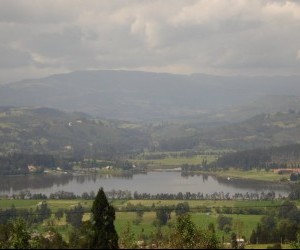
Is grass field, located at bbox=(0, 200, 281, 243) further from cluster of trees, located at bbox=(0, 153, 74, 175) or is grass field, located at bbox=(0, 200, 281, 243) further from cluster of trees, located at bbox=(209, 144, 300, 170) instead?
cluster of trees, located at bbox=(209, 144, 300, 170)

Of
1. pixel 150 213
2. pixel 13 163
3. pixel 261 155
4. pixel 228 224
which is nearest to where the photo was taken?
pixel 228 224

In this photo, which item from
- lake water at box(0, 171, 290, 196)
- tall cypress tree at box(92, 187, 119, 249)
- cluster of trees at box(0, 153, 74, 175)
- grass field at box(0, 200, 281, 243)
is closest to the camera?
tall cypress tree at box(92, 187, 119, 249)

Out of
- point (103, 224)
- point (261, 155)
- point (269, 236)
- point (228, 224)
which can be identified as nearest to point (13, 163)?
point (261, 155)

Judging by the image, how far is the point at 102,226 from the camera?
42.2m

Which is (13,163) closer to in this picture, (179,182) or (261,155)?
(179,182)

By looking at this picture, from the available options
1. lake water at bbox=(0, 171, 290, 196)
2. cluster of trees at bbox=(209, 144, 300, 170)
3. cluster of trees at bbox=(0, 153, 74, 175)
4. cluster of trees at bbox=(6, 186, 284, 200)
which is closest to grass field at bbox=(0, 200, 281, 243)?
cluster of trees at bbox=(6, 186, 284, 200)

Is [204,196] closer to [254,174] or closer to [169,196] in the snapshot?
[169,196]

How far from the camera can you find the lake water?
133875 millimetres

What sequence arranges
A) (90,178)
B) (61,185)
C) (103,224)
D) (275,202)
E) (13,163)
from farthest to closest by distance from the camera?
1. (13,163)
2. (90,178)
3. (61,185)
4. (275,202)
5. (103,224)

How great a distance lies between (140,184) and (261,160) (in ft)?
193

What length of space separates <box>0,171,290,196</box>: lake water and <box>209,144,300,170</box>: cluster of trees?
71.0 ft

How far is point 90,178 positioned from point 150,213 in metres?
71.5

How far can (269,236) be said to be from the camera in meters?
65.2

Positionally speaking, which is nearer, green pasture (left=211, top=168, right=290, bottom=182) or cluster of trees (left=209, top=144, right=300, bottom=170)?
green pasture (left=211, top=168, right=290, bottom=182)
